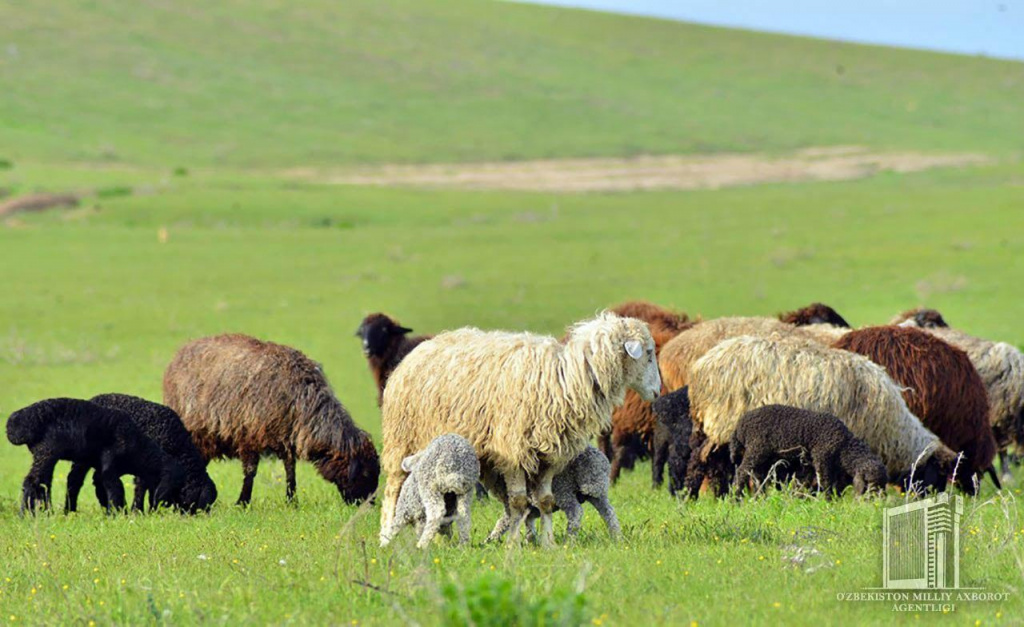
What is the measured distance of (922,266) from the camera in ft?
105

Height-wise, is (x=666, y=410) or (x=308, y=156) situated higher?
(x=308, y=156)

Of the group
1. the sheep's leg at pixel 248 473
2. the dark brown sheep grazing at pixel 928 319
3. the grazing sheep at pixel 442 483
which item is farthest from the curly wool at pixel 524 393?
the dark brown sheep grazing at pixel 928 319

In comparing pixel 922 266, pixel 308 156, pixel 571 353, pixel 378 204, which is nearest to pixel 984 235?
pixel 922 266

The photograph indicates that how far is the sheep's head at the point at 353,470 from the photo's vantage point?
12.7m

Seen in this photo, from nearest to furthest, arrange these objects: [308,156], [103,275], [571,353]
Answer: [571,353], [103,275], [308,156]

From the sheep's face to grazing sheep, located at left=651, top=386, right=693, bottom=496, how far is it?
2868 millimetres

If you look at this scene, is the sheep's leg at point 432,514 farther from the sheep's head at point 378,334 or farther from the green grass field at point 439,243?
the sheep's head at point 378,334

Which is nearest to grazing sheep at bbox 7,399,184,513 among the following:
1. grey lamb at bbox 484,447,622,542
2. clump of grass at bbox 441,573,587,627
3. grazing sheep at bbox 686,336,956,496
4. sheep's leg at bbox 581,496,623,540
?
grey lamb at bbox 484,447,622,542

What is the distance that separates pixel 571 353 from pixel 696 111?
Result: 246 feet

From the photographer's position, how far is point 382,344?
16.7 metres

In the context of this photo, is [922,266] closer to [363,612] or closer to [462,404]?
[462,404]

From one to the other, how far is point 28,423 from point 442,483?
4.23 m

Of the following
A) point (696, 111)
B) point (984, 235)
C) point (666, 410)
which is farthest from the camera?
point (696, 111)

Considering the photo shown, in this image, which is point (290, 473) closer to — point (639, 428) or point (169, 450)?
point (169, 450)
